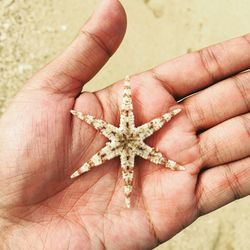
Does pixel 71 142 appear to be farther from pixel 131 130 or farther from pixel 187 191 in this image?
pixel 187 191

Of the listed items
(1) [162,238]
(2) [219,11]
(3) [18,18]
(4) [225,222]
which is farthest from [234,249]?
(3) [18,18]

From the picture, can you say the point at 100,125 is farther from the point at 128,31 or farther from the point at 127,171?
the point at 128,31

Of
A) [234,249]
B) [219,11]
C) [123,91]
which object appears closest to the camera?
[123,91]

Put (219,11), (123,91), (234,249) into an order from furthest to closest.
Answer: (219,11), (234,249), (123,91)

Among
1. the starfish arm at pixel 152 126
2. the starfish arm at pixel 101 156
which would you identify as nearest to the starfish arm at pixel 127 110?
the starfish arm at pixel 152 126

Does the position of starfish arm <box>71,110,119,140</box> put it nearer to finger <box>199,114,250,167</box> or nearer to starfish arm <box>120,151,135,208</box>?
starfish arm <box>120,151,135,208</box>

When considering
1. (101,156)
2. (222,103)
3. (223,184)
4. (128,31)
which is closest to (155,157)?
(101,156)

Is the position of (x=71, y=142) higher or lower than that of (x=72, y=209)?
higher

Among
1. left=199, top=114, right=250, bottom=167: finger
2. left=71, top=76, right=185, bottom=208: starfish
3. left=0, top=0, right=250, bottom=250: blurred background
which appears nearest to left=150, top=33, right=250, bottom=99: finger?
left=71, top=76, right=185, bottom=208: starfish
